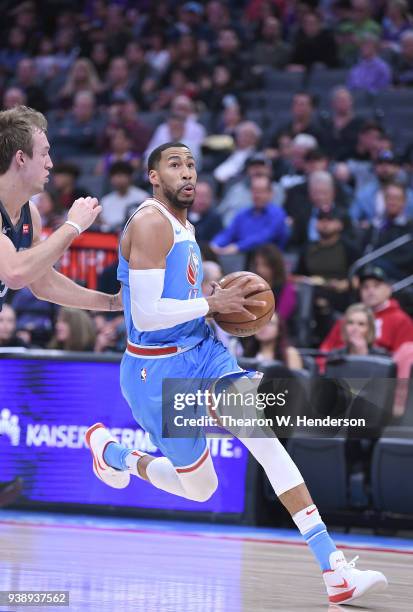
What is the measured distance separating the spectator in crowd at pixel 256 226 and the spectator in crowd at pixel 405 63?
3316 millimetres

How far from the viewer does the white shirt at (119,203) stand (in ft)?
43.4

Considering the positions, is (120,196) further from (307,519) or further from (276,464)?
(307,519)

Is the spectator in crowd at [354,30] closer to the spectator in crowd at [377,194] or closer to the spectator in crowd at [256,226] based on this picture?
the spectator in crowd at [377,194]

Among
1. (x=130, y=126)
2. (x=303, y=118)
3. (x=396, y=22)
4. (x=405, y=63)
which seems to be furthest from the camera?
(x=396, y=22)

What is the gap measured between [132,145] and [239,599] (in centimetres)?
1029

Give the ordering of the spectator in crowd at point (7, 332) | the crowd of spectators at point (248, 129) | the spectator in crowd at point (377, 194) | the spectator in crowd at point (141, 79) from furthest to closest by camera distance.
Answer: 1. the spectator in crowd at point (141, 79)
2. the spectator in crowd at point (377, 194)
3. the crowd of spectators at point (248, 129)
4. the spectator in crowd at point (7, 332)

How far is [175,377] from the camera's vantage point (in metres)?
5.67

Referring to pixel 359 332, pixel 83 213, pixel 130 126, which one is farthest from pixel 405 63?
pixel 83 213

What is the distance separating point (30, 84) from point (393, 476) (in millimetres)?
10692

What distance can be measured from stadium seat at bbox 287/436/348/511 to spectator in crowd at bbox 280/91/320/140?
5780mm

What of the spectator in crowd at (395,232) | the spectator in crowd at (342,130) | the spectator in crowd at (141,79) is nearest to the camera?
the spectator in crowd at (395,232)

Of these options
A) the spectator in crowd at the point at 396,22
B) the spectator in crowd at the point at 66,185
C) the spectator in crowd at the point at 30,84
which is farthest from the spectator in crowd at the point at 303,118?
the spectator in crowd at the point at 30,84

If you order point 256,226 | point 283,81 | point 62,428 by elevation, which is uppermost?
point 283,81

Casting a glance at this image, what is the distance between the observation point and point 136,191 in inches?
526
